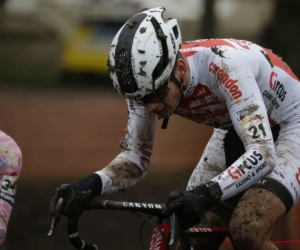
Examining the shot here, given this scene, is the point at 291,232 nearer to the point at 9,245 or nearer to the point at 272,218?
the point at 272,218

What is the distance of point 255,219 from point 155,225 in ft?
1.76

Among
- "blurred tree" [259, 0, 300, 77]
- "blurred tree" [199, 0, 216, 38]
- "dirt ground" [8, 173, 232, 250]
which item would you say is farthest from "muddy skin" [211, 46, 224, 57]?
"blurred tree" [199, 0, 216, 38]


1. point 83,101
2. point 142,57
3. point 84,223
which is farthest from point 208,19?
point 142,57

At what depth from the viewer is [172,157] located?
13312mm

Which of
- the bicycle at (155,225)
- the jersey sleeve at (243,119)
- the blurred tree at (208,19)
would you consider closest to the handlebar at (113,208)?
the bicycle at (155,225)

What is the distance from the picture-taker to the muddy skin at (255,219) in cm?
479

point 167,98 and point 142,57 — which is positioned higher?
point 142,57

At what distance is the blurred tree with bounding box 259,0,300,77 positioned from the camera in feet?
46.0

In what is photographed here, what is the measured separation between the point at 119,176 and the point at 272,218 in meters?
0.95

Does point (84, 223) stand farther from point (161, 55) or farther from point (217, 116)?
point (161, 55)

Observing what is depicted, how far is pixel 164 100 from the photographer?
4.94m

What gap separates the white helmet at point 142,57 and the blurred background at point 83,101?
1467 millimetres

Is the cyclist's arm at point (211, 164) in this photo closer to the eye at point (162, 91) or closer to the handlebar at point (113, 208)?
the eye at point (162, 91)

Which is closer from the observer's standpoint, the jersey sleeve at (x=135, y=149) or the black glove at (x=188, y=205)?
the black glove at (x=188, y=205)
